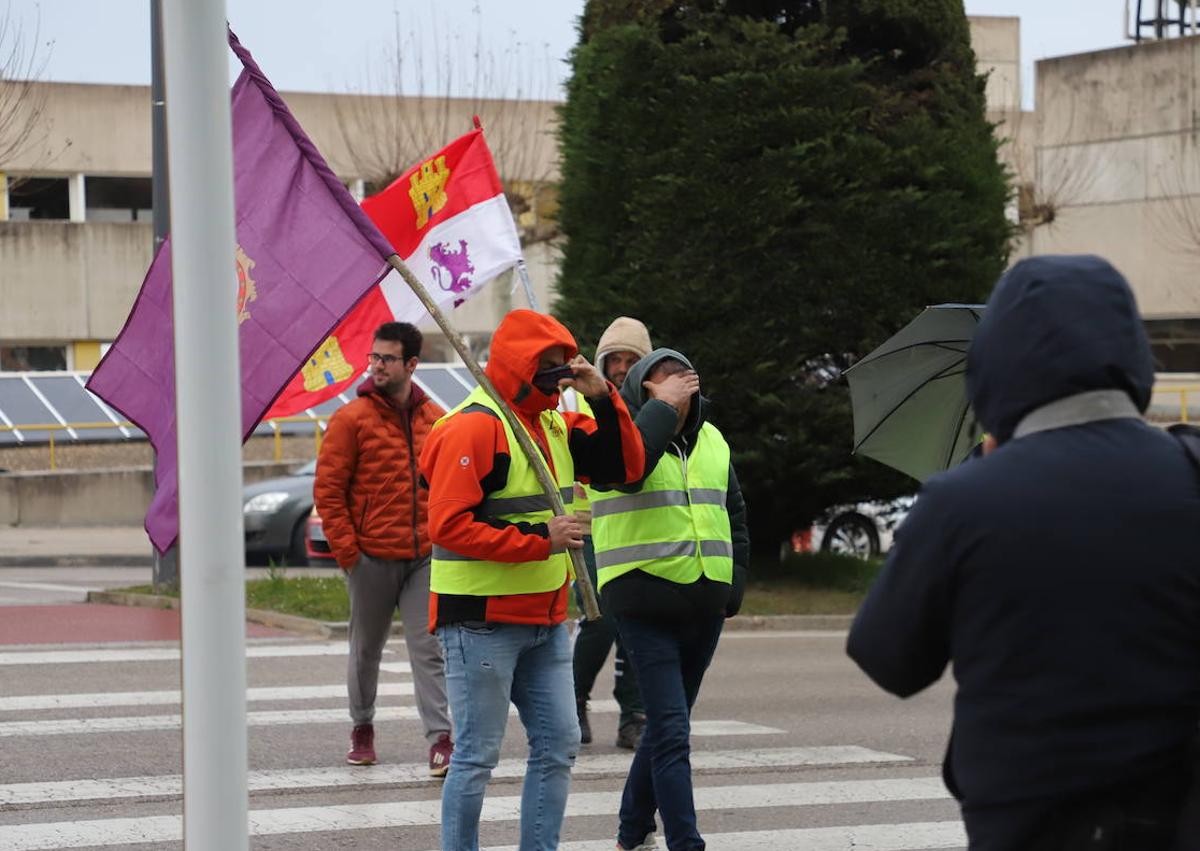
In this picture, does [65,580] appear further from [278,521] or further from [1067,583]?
[1067,583]

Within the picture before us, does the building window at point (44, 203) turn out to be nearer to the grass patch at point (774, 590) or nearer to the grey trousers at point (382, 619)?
the grass patch at point (774, 590)

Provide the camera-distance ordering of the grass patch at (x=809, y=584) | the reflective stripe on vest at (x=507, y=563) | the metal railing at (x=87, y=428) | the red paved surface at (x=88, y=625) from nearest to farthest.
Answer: the reflective stripe on vest at (x=507, y=563) < the red paved surface at (x=88, y=625) < the grass patch at (x=809, y=584) < the metal railing at (x=87, y=428)

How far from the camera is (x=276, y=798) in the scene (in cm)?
812

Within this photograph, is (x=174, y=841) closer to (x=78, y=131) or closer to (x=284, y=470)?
(x=284, y=470)

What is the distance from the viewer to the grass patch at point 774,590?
15062mm

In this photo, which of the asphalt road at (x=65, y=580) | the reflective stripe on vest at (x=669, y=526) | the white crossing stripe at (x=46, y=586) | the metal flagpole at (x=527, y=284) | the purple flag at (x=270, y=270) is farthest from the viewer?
the white crossing stripe at (x=46, y=586)

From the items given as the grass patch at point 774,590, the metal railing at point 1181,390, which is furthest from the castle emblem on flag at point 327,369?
the metal railing at point 1181,390

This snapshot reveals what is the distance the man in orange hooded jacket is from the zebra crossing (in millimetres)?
1514

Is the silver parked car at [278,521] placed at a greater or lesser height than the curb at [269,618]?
lesser

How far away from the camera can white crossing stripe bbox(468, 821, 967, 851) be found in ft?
24.1

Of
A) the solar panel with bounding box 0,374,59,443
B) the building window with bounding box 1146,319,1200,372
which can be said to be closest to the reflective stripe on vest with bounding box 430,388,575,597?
the solar panel with bounding box 0,374,59,443

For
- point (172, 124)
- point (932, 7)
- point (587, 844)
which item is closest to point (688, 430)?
point (587, 844)

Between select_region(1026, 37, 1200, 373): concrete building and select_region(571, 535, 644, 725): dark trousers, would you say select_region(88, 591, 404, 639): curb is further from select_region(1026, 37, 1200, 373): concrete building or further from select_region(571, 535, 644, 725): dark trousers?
select_region(1026, 37, 1200, 373): concrete building

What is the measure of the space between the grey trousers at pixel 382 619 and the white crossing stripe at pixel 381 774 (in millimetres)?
277
